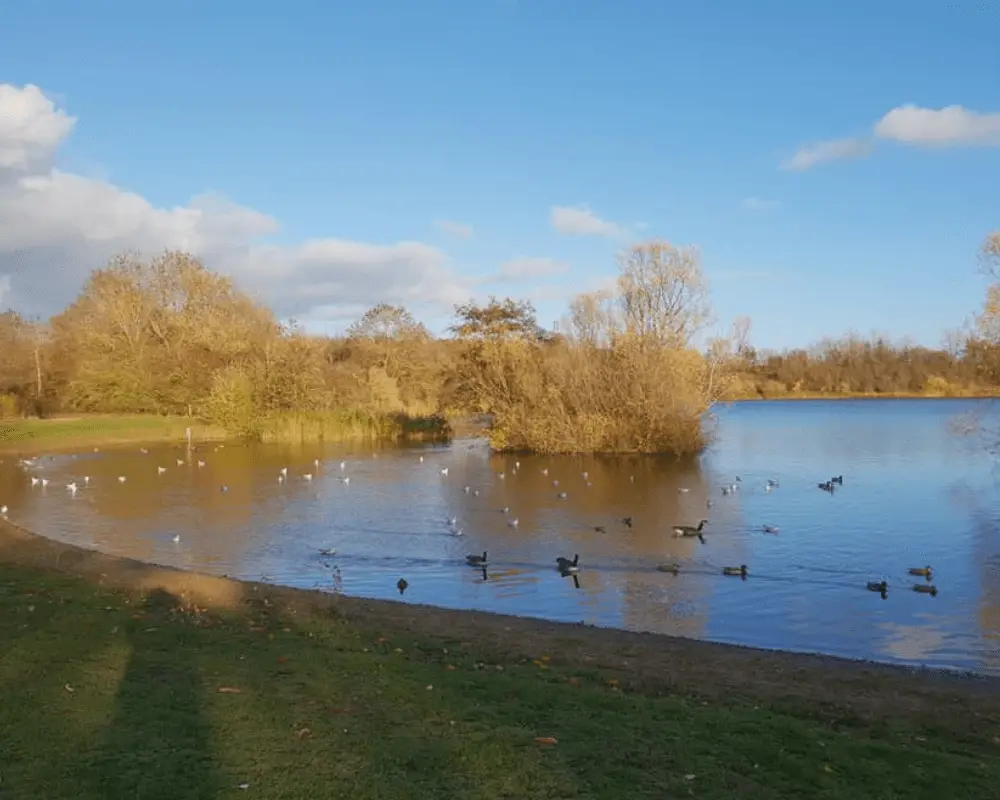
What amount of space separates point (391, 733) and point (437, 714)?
59cm

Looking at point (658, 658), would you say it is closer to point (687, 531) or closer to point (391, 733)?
point (391, 733)

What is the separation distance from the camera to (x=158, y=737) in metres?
6.17

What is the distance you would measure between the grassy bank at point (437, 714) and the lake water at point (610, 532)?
3173 millimetres

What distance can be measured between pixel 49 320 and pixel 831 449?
203ft

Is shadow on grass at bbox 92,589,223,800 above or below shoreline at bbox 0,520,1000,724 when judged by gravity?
above

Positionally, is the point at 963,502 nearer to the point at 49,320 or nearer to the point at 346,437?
the point at 346,437

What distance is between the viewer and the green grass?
5.57 meters

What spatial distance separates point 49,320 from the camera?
244 feet

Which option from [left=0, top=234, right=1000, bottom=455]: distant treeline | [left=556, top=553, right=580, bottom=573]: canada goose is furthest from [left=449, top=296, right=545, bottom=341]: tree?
[left=556, top=553, right=580, bottom=573]: canada goose

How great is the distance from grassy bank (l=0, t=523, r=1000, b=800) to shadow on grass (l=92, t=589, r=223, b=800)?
2cm

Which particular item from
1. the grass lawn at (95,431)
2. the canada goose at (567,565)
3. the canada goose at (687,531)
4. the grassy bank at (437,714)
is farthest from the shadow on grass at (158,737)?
the grass lawn at (95,431)

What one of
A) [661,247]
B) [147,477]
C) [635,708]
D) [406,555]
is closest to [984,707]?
[635,708]

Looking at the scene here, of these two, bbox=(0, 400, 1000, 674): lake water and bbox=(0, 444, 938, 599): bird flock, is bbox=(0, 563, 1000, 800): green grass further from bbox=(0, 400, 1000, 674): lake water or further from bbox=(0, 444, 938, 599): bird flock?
bbox=(0, 444, 938, 599): bird flock

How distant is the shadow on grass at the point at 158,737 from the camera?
17.6 feet
